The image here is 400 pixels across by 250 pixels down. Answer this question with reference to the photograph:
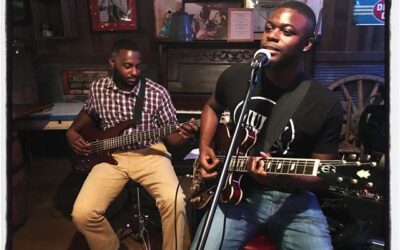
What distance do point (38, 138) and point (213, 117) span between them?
2929mm

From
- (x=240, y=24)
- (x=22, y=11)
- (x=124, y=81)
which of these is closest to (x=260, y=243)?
(x=124, y=81)

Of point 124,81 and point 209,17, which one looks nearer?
point 124,81

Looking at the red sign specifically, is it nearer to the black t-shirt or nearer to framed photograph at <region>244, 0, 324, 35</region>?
framed photograph at <region>244, 0, 324, 35</region>

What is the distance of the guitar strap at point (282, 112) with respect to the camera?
1.70 meters

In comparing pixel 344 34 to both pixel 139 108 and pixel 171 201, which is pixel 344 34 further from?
pixel 171 201

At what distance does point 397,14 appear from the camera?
92 centimetres

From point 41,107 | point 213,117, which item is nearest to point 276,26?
point 213,117

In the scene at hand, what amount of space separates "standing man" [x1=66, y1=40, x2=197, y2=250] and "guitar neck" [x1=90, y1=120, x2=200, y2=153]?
4cm

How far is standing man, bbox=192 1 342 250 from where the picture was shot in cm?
161

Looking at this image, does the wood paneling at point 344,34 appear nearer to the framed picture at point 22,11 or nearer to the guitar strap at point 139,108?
the guitar strap at point 139,108

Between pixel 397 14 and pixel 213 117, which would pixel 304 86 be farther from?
pixel 397 14

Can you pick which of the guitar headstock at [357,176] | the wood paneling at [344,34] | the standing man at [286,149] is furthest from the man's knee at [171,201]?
the wood paneling at [344,34]

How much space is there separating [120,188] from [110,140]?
15.3 inches

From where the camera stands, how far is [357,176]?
4.11 ft
